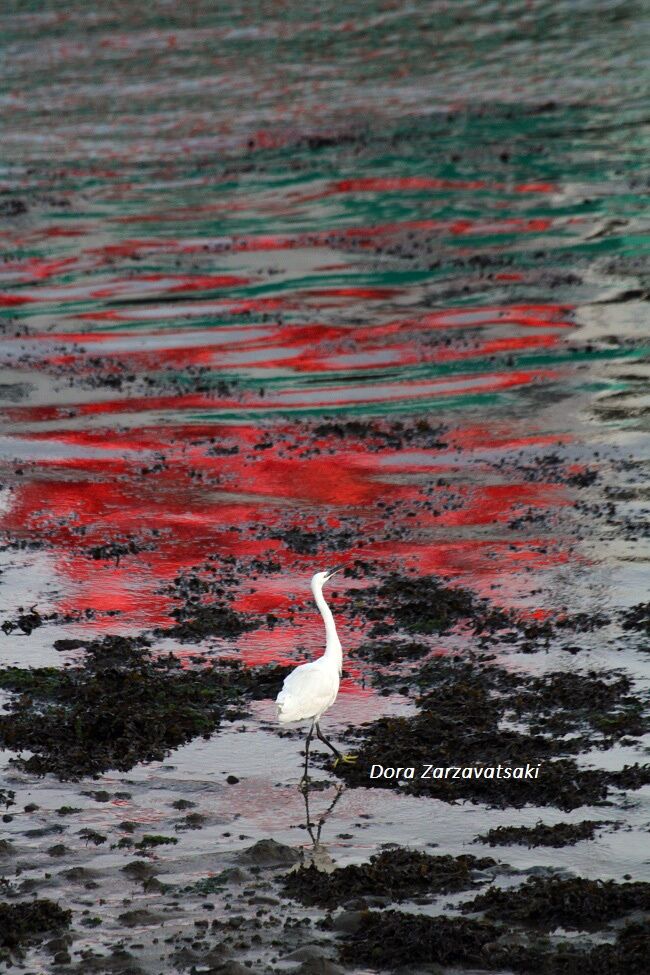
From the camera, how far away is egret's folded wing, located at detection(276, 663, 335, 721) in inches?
394

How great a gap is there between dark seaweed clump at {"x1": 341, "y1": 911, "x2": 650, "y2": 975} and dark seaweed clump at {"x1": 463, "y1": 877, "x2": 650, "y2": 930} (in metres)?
0.20

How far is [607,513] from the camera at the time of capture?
15328 mm

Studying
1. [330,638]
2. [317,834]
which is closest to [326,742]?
[330,638]

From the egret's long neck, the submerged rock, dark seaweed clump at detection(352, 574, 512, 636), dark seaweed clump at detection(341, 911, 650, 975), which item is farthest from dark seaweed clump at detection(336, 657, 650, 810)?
dark seaweed clump at detection(341, 911, 650, 975)

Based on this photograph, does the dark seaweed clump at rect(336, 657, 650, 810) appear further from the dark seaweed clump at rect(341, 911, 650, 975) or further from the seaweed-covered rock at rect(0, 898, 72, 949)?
the seaweed-covered rock at rect(0, 898, 72, 949)

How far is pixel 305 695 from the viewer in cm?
1005

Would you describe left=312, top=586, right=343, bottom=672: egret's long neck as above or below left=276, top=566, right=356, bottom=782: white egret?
above

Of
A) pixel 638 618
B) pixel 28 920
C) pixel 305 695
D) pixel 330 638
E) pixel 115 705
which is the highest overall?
pixel 330 638

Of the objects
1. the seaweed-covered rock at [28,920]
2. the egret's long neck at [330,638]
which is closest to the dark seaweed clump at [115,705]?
the egret's long neck at [330,638]

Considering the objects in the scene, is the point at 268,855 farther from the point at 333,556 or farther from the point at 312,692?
the point at 333,556

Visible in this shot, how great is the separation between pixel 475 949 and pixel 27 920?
2.38 m

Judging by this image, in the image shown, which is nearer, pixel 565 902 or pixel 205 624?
pixel 565 902

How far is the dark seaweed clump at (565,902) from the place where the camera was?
8242mm

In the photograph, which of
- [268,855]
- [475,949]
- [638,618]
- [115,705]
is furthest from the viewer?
[638,618]
